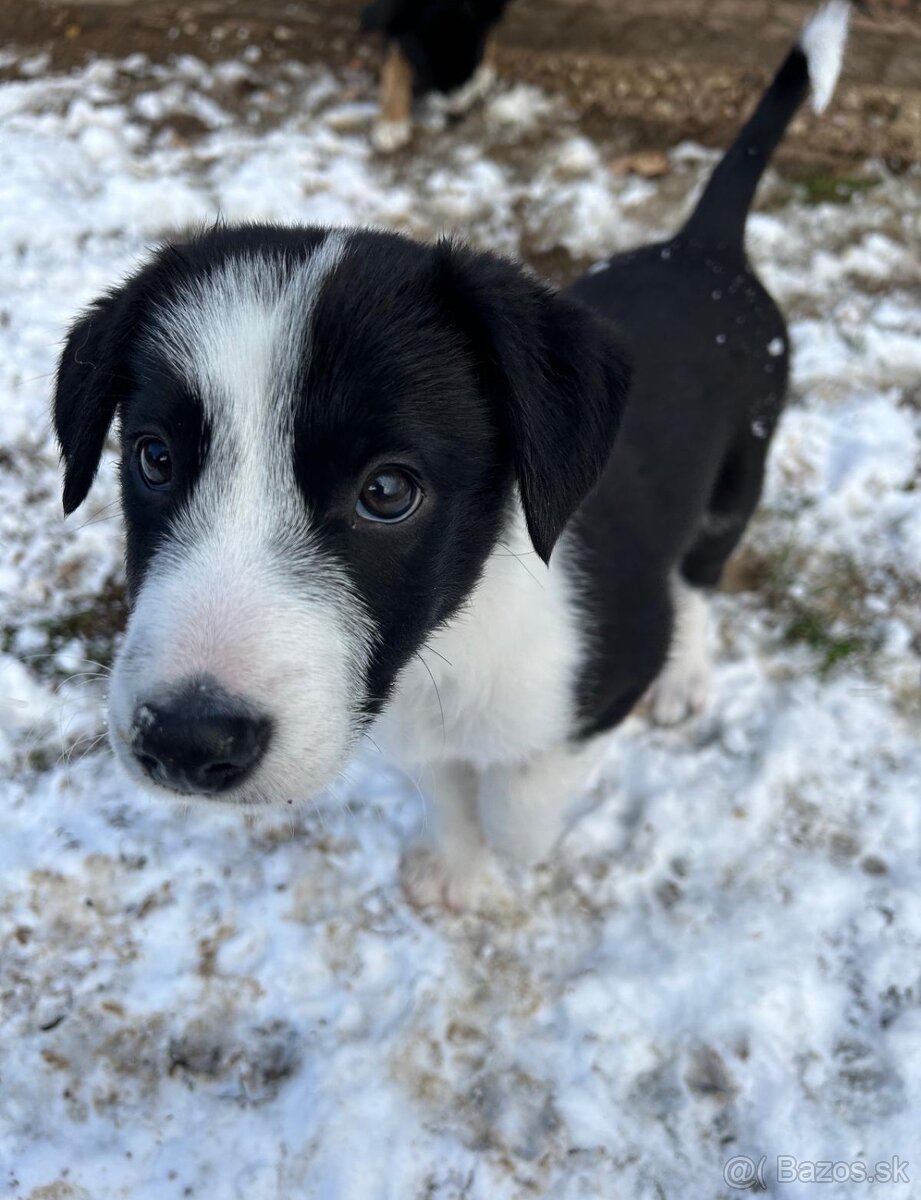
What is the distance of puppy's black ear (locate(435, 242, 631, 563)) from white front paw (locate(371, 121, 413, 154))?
386 centimetres

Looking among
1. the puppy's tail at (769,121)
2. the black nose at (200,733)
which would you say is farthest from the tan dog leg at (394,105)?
the black nose at (200,733)

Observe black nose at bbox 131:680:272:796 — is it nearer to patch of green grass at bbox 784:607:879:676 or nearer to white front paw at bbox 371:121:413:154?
patch of green grass at bbox 784:607:879:676

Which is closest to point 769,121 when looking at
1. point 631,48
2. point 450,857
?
point 450,857

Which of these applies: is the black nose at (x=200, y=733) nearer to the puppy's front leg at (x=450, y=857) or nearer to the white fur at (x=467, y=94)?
the puppy's front leg at (x=450, y=857)

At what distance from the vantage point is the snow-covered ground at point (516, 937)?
246cm

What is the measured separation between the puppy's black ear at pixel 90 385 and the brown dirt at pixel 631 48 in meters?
4.22

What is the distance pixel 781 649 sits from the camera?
3.47 metres

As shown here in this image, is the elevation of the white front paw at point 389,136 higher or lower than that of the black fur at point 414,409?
lower

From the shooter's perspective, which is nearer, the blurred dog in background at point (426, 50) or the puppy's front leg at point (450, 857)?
the puppy's front leg at point (450, 857)

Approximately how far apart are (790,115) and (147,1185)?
3.66m

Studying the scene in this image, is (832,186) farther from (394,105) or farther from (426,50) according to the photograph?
(394,105)

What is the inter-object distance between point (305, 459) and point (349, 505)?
128mm

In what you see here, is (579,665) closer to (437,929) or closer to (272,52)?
(437,929)

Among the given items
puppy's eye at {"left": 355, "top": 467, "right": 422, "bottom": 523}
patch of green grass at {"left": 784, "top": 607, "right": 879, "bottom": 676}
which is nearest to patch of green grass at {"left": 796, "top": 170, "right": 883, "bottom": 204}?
patch of green grass at {"left": 784, "top": 607, "right": 879, "bottom": 676}
